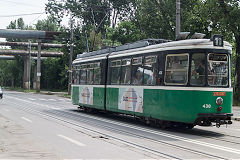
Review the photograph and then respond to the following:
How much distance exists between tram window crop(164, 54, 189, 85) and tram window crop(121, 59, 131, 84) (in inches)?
122

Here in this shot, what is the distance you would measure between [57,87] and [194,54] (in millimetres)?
68767

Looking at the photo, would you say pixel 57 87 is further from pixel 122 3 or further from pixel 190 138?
pixel 190 138

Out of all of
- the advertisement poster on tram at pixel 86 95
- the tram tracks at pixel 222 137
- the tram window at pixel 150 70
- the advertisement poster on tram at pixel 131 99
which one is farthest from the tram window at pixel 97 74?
the tram tracks at pixel 222 137

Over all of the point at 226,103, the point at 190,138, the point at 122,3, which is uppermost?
the point at 122,3

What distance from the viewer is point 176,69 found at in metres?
13.9

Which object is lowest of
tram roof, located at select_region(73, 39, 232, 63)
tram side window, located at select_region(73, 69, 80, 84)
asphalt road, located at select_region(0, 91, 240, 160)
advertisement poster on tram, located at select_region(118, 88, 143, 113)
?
asphalt road, located at select_region(0, 91, 240, 160)

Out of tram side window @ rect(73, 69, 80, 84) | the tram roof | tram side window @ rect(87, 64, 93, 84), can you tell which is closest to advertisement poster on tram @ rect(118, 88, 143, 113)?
the tram roof

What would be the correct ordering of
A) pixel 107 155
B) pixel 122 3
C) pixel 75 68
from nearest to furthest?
pixel 107 155, pixel 75 68, pixel 122 3

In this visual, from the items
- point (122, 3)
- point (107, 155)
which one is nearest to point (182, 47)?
point (107, 155)

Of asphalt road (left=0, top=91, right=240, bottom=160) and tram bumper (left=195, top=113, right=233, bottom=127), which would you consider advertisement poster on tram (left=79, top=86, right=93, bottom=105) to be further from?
tram bumper (left=195, top=113, right=233, bottom=127)

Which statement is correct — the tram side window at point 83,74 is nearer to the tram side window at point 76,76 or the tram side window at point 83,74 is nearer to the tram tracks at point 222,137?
the tram side window at point 76,76

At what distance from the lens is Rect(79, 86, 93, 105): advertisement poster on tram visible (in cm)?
2128

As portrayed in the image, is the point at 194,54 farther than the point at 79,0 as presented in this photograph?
No

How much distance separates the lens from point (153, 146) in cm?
1065
